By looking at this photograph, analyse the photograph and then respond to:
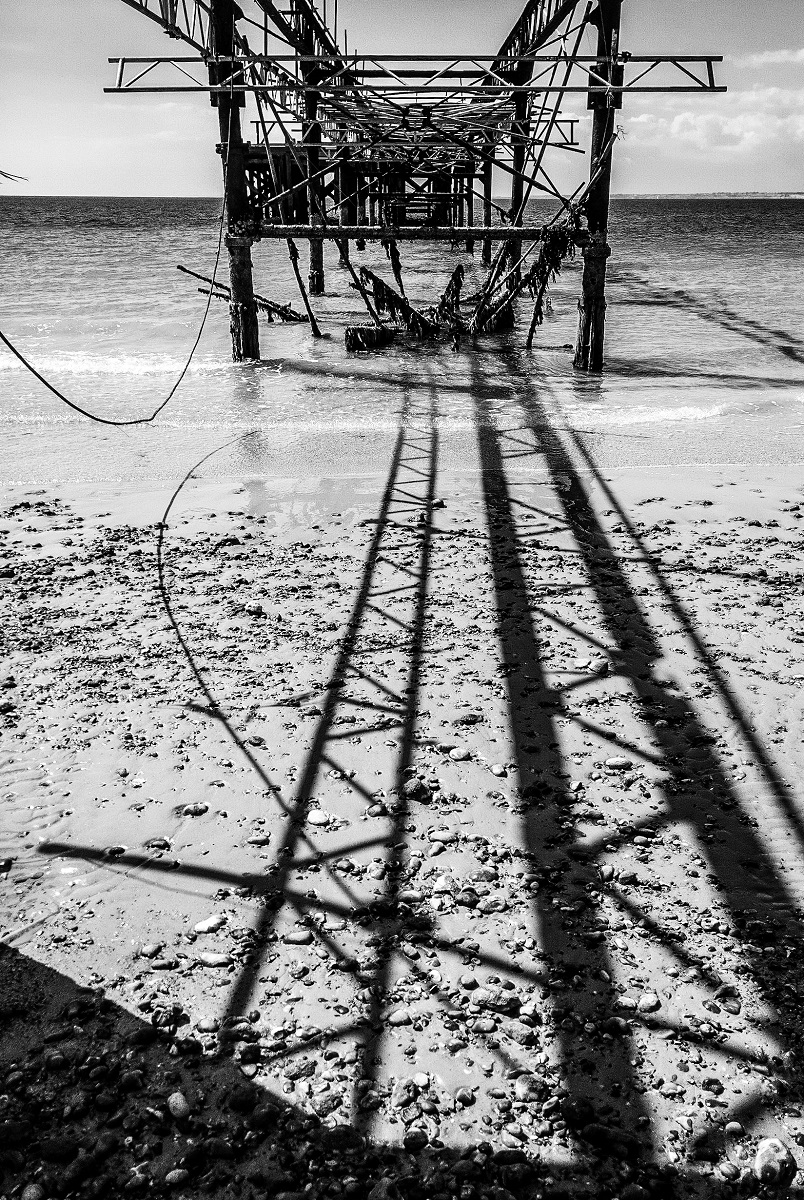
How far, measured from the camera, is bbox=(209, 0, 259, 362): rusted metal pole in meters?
13.7

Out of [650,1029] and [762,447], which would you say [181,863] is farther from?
[762,447]

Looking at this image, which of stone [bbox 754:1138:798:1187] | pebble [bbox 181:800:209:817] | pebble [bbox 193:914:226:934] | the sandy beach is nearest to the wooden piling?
the sandy beach

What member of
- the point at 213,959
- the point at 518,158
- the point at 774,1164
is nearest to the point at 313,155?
the point at 518,158

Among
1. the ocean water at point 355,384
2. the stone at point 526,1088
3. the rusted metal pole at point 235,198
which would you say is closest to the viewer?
the stone at point 526,1088

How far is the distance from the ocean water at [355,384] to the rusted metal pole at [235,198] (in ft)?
2.16

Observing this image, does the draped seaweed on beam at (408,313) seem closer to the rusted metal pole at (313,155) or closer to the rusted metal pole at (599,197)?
the rusted metal pole at (313,155)

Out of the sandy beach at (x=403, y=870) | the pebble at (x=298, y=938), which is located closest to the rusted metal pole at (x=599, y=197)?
the sandy beach at (x=403, y=870)

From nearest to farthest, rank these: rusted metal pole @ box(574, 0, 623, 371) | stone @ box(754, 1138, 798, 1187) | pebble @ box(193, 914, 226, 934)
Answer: stone @ box(754, 1138, 798, 1187) → pebble @ box(193, 914, 226, 934) → rusted metal pole @ box(574, 0, 623, 371)

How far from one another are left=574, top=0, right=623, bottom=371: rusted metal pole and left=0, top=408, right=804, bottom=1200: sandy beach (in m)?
8.93

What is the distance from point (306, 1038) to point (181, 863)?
113cm

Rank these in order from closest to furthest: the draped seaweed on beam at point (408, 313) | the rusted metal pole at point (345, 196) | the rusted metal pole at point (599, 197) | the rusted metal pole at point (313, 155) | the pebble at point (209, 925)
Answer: the pebble at point (209, 925) < the rusted metal pole at point (599, 197) < the rusted metal pole at point (313, 155) < the rusted metal pole at point (345, 196) < the draped seaweed on beam at point (408, 313)

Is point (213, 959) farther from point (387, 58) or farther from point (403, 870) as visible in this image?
point (387, 58)

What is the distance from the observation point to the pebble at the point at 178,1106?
9.39 ft

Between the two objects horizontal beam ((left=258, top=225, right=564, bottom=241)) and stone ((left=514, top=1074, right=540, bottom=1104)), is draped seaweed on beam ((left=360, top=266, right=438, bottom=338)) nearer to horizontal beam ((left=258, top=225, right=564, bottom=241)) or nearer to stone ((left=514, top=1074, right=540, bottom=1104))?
horizontal beam ((left=258, top=225, right=564, bottom=241))
